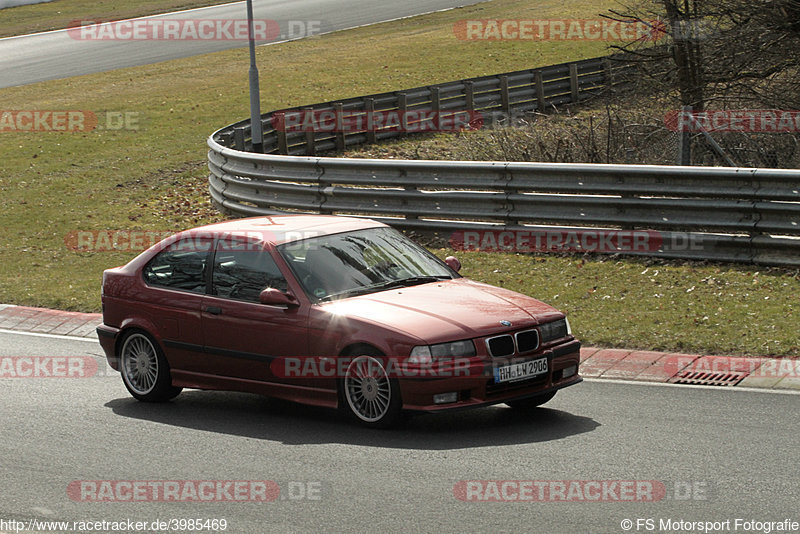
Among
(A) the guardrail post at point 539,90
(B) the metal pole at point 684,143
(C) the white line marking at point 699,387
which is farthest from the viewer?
(A) the guardrail post at point 539,90

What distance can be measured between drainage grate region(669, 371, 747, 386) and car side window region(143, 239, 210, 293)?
408 cm

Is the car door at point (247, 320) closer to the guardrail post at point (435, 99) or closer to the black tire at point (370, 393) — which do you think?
the black tire at point (370, 393)

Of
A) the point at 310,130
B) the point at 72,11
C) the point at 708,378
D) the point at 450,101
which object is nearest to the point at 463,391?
the point at 708,378

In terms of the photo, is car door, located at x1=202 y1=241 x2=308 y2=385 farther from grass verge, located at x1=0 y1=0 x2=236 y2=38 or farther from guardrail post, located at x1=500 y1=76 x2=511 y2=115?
grass verge, located at x1=0 y1=0 x2=236 y2=38

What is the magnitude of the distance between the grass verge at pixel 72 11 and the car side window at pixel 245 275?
135ft

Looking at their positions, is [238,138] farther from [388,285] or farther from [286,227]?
[388,285]

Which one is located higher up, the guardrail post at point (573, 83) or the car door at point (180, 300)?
the car door at point (180, 300)

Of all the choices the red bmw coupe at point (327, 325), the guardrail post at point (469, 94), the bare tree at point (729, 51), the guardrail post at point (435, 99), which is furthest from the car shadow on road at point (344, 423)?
the guardrail post at point (469, 94)

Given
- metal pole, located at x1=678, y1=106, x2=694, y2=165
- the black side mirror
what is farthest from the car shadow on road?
metal pole, located at x1=678, y1=106, x2=694, y2=165

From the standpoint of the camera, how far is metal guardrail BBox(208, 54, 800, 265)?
538 inches

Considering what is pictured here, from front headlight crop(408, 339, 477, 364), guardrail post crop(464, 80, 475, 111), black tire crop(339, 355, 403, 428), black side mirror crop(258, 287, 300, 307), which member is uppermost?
black side mirror crop(258, 287, 300, 307)

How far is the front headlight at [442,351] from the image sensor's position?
8445 mm

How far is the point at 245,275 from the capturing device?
963 centimetres

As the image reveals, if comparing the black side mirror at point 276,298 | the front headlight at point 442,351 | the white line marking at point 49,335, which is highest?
the black side mirror at point 276,298
